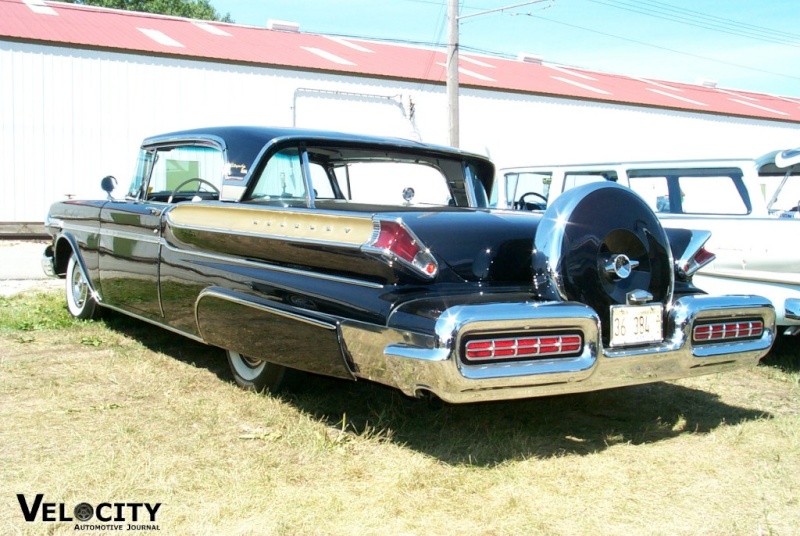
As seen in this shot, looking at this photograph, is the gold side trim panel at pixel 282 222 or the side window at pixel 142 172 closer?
the gold side trim panel at pixel 282 222

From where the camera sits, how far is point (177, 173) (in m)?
4.96

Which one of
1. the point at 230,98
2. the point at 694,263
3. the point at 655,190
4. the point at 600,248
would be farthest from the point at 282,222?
the point at 230,98

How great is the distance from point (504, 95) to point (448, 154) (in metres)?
16.3

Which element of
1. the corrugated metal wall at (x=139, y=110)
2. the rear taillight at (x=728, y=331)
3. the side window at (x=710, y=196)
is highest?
the corrugated metal wall at (x=139, y=110)

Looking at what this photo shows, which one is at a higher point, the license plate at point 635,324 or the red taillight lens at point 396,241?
the red taillight lens at point 396,241

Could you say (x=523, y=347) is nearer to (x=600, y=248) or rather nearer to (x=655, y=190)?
(x=600, y=248)

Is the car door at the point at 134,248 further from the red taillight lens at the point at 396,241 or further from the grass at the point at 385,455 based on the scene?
the red taillight lens at the point at 396,241

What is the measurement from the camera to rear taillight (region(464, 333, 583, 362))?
9.10ft

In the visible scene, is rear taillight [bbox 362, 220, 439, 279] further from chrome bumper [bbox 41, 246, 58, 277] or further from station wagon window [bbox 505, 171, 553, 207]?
station wagon window [bbox 505, 171, 553, 207]

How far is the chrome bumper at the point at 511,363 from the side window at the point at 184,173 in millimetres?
1756

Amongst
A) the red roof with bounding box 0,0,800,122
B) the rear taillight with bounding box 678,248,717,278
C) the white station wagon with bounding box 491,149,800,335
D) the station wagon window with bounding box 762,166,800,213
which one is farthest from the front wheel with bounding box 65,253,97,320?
the red roof with bounding box 0,0,800,122

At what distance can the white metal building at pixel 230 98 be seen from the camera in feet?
50.2

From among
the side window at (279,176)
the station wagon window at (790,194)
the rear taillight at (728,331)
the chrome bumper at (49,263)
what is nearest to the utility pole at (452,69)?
the station wagon window at (790,194)

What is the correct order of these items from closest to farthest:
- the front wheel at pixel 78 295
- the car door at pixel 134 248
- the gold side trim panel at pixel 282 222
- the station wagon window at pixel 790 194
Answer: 1. the gold side trim panel at pixel 282 222
2. the car door at pixel 134 248
3. the front wheel at pixel 78 295
4. the station wagon window at pixel 790 194
